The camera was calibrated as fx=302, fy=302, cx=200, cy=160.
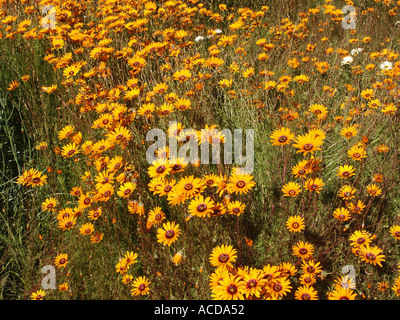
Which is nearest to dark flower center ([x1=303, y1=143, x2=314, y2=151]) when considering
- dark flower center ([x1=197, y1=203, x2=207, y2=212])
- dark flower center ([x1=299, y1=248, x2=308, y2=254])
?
dark flower center ([x1=299, y1=248, x2=308, y2=254])

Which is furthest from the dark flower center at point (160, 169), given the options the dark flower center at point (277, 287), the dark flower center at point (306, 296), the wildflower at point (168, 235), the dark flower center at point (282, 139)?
the dark flower center at point (306, 296)

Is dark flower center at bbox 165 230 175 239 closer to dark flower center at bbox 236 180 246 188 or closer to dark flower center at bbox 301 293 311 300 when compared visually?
dark flower center at bbox 236 180 246 188

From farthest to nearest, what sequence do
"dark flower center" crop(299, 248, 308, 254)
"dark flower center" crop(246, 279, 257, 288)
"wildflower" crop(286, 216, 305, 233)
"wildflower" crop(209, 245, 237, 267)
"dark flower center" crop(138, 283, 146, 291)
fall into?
"wildflower" crop(286, 216, 305, 233) → "dark flower center" crop(299, 248, 308, 254) → "dark flower center" crop(138, 283, 146, 291) → "wildflower" crop(209, 245, 237, 267) → "dark flower center" crop(246, 279, 257, 288)

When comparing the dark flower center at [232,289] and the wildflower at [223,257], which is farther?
the wildflower at [223,257]

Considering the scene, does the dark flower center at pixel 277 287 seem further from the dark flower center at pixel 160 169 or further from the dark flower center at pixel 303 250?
the dark flower center at pixel 160 169

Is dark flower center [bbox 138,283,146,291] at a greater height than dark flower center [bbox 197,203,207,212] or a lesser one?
lesser

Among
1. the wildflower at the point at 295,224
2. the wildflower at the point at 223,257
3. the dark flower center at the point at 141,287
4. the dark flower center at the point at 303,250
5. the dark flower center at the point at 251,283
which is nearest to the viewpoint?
the dark flower center at the point at 251,283

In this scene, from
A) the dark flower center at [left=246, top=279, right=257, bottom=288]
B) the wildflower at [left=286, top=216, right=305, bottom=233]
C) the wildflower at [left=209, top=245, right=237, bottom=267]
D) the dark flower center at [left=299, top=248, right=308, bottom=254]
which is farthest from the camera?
the wildflower at [left=286, top=216, right=305, bottom=233]

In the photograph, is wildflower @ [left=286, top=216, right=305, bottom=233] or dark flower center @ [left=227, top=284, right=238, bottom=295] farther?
wildflower @ [left=286, top=216, right=305, bottom=233]

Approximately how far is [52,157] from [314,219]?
2114 millimetres

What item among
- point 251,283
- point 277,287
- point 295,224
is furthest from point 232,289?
point 295,224

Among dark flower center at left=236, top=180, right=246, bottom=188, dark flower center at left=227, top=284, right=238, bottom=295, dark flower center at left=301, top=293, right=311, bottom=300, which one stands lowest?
dark flower center at left=301, top=293, right=311, bottom=300
